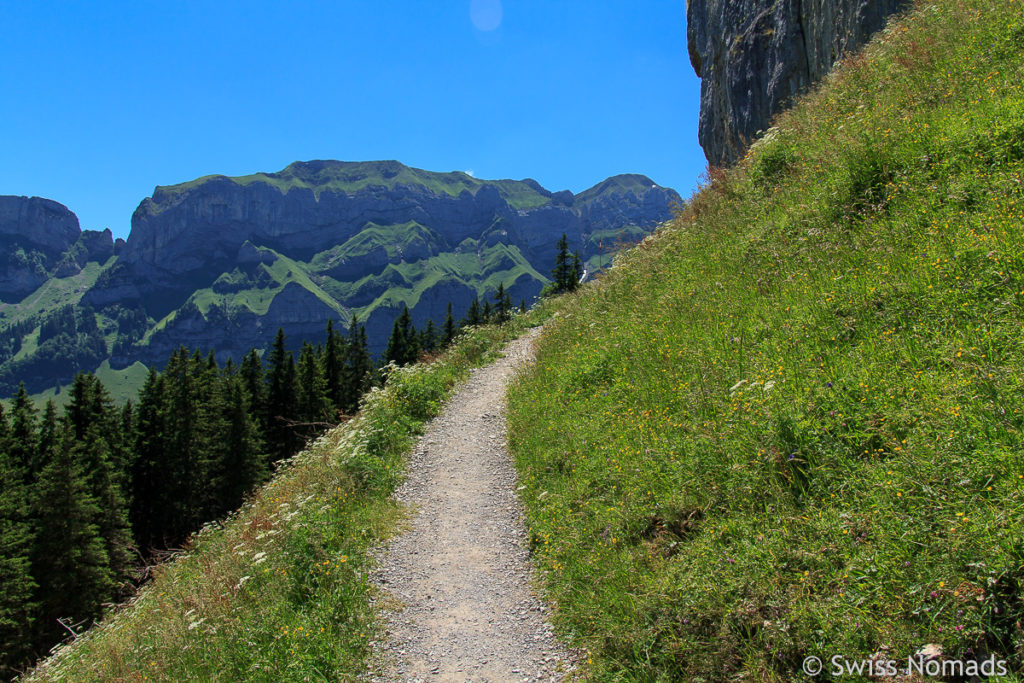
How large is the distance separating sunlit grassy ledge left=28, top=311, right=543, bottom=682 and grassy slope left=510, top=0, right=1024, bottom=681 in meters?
→ 2.47

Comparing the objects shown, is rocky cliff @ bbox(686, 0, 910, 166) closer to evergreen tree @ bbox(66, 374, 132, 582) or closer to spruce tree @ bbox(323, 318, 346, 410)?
evergreen tree @ bbox(66, 374, 132, 582)

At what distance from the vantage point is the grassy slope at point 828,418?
12.6 feet

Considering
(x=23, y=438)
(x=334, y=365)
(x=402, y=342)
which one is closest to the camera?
(x=23, y=438)

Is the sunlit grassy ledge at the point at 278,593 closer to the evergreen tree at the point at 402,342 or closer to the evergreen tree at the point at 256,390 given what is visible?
the evergreen tree at the point at 256,390

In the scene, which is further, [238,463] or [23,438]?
[23,438]

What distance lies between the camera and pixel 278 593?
6.96m

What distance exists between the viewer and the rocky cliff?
62.7 ft

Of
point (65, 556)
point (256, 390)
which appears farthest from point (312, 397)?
point (65, 556)

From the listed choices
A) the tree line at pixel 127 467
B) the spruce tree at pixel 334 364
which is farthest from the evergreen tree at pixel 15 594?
the spruce tree at pixel 334 364

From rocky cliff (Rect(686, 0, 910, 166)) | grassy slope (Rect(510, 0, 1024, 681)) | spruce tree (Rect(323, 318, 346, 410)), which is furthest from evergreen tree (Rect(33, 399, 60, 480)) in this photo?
rocky cliff (Rect(686, 0, 910, 166))

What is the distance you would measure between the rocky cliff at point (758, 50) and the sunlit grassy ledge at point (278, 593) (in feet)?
45.1

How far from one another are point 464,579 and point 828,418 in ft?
15.8

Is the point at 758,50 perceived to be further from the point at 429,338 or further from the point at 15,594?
the point at 429,338

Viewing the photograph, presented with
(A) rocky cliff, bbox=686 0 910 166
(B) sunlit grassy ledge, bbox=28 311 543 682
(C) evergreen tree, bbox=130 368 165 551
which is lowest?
(C) evergreen tree, bbox=130 368 165 551
